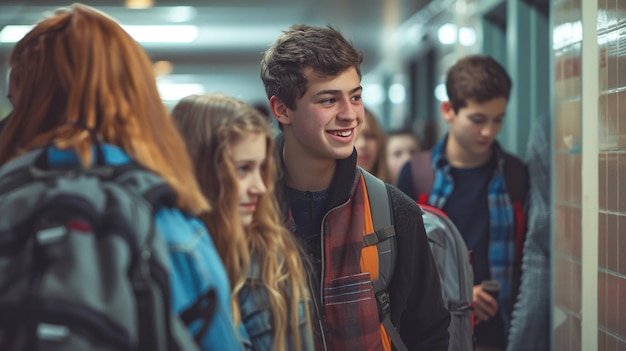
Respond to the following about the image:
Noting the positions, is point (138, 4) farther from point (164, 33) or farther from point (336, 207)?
point (336, 207)

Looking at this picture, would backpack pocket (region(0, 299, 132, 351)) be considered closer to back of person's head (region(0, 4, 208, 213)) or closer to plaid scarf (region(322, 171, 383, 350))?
back of person's head (region(0, 4, 208, 213))

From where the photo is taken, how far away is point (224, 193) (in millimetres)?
2191

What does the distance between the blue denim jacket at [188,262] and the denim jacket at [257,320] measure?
0.37 meters

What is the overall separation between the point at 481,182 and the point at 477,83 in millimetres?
489

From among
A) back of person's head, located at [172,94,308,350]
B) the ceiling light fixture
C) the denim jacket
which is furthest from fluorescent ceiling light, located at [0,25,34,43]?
the denim jacket

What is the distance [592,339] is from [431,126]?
510 centimetres

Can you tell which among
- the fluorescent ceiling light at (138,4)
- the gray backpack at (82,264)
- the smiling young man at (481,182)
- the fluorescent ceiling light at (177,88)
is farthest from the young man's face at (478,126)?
the fluorescent ceiling light at (177,88)

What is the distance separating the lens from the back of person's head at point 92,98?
1763 mm

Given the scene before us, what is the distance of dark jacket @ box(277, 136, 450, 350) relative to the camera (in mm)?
2594

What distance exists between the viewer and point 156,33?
13.3 m

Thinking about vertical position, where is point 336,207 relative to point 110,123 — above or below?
below

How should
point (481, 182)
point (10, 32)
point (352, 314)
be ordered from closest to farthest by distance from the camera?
point (352, 314), point (481, 182), point (10, 32)

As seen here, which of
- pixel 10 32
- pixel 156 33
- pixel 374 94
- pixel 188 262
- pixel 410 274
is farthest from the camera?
pixel 374 94

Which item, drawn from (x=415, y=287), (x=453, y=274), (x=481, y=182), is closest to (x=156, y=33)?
(x=481, y=182)
